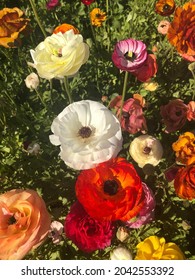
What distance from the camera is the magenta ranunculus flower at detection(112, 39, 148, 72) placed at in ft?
2.80

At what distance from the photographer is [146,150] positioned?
2.87ft

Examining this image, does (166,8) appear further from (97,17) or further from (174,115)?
(174,115)

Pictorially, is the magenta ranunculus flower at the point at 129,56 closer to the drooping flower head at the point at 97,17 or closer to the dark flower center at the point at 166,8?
the dark flower center at the point at 166,8

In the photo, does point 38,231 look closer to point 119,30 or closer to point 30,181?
point 30,181

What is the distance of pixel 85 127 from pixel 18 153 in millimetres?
375

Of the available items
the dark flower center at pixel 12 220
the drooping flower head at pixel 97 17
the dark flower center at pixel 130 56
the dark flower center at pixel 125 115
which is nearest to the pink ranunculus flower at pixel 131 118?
the dark flower center at pixel 125 115

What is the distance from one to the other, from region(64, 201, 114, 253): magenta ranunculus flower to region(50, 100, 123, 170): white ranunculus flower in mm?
106

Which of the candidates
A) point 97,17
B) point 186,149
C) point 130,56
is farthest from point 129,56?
point 97,17

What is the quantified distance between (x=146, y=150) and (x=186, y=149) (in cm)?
9

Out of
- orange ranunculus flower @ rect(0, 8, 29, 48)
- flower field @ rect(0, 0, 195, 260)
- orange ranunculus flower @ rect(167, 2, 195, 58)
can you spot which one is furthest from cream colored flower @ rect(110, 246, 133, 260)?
orange ranunculus flower @ rect(0, 8, 29, 48)

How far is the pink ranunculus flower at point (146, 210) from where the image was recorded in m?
0.81

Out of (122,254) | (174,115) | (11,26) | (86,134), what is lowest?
(122,254)

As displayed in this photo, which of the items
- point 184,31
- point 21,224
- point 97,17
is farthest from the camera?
point 97,17
